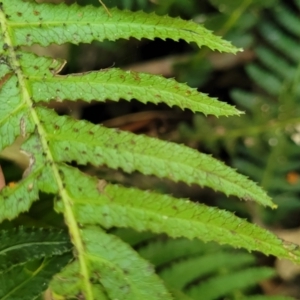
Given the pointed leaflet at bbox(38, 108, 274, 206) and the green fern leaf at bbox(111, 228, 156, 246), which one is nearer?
the pointed leaflet at bbox(38, 108, 274, 206)

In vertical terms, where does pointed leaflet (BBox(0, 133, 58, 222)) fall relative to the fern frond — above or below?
below

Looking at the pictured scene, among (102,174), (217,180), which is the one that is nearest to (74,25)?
(217,180)

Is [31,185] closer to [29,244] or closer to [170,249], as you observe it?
[29,244]

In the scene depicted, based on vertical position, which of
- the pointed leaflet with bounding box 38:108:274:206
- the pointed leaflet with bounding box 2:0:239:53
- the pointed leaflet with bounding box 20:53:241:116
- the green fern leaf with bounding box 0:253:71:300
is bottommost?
the green fern leaf with bounding box 0:253:71:300

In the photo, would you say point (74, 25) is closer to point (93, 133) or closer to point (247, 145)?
point (93, 133)

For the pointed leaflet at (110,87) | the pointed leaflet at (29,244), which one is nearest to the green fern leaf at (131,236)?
the pointed leaflet at (29,244)

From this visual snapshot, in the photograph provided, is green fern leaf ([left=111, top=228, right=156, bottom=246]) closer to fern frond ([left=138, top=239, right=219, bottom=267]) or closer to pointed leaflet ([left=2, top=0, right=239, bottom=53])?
fern frond ([left=138, top=239, right=219, bottom=267])

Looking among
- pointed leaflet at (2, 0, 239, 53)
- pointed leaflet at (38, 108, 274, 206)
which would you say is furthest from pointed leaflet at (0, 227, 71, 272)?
pointed leaflet at (2, 0, 239, 53)
